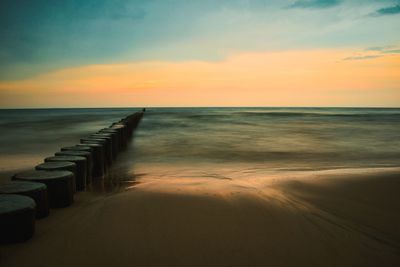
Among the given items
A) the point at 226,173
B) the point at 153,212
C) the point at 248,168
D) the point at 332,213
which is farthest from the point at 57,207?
the point at 248,168

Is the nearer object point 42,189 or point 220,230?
point 220,230

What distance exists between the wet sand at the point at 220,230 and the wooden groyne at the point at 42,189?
0.11 m

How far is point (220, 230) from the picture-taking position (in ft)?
8.81

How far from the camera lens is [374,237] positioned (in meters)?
2.65

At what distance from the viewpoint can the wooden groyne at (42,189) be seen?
91.0 inches

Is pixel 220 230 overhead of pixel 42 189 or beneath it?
beneath

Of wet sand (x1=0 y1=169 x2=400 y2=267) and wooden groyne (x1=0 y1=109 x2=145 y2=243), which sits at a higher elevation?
wooden groyne (x1=0 y1=109 x2=145 y2=243)

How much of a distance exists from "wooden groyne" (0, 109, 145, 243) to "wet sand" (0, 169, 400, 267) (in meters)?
0.11

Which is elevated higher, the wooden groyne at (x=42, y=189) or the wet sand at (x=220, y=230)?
the wooden groyne at (x=42, y=189)

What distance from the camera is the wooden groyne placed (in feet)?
7.59

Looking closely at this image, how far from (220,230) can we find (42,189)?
5.15ft

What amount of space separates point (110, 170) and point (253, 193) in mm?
3494

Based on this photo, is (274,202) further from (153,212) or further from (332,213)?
(153,212)

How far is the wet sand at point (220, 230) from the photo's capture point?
2.26m
